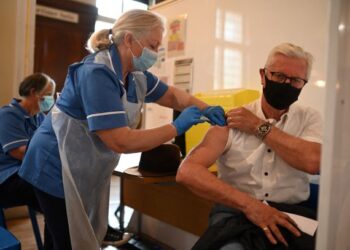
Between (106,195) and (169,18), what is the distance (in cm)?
194

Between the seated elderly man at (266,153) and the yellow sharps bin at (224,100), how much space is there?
533 millimetres

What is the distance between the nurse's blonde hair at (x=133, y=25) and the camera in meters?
1.40

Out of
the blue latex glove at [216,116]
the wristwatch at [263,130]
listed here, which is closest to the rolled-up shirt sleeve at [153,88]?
the blue latex glove at [216,116]

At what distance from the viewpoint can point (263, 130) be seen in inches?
52.3

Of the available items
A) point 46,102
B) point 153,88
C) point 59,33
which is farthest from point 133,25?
point 59,33

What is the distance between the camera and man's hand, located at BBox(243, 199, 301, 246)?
1081 millimetres

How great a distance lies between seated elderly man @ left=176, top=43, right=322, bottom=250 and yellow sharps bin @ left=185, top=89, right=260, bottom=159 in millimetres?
533

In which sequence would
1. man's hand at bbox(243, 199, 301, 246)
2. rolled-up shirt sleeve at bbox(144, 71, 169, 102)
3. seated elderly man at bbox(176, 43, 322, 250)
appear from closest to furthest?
1. man's hand at bbox(243, 199, 301, 246)
2. seated elderly man at bbox(176, 43, 322, 250)
3. rolled-up shirt sleeve at bbox(144, 71, 169, 102)

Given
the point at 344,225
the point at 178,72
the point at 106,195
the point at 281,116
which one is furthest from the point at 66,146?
→ the point at 178,72

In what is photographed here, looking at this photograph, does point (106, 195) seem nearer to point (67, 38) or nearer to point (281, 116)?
point (281, 116)

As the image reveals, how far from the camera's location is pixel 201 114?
140 centimetres

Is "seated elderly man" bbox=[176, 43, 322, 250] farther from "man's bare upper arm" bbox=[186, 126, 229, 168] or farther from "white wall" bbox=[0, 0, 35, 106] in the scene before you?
"white wall" bbox=[0, 0, 35, 106]

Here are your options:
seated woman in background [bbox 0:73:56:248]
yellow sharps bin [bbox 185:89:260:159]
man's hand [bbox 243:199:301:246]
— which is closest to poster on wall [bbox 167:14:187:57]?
yellow sharps bin [bbox 185:89:260:159]

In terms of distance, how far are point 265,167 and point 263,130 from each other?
0.16m
